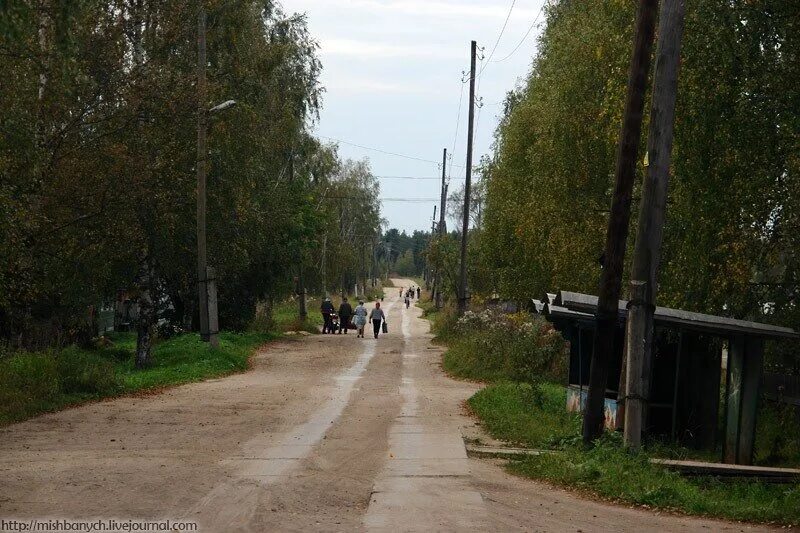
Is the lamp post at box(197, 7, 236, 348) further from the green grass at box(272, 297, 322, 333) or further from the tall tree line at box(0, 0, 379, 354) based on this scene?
the green grass at box(272, 297, 322, 333)

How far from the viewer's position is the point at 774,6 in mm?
15578

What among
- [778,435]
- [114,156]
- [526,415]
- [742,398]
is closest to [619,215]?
[742,398]

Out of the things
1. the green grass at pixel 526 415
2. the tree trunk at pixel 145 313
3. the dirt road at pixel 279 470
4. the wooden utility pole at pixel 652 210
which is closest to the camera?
the dirt road at pixel 279 470

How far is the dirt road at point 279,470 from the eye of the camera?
10.1 metres

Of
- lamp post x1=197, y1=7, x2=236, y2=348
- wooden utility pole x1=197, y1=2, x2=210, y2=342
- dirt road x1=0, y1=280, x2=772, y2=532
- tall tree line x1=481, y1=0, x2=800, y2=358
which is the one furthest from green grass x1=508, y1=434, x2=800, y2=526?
lamp post x1=197, y1=7, x2=236, y2=348

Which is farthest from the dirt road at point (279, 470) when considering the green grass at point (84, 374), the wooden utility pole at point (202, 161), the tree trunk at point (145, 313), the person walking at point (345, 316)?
the person walking at point (345, 316)

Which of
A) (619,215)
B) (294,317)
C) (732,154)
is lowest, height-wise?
(294,317)

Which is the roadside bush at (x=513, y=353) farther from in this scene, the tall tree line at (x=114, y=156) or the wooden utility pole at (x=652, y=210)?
the wooden utility pole at (x=652, y=210)

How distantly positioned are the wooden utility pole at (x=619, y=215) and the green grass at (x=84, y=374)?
31.0 ft

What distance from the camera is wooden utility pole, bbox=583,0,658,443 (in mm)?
13750

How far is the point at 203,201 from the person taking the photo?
28500mm

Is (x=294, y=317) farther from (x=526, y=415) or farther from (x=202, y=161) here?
(x=526, y=415)

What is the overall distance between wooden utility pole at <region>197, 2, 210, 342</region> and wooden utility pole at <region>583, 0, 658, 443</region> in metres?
14.3

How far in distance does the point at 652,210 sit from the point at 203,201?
672 inches
